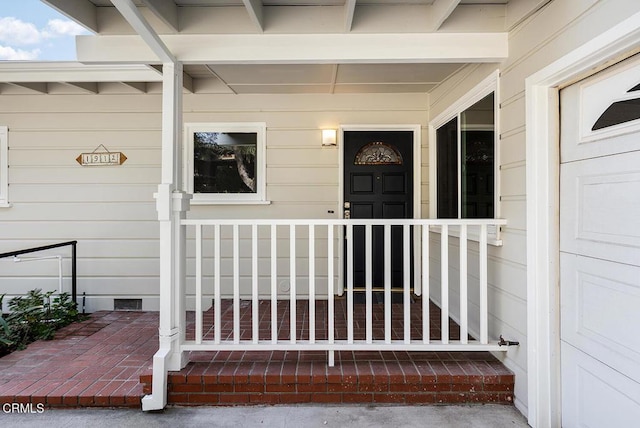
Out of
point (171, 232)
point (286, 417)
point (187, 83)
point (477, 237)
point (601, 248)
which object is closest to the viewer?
point (601, 248)

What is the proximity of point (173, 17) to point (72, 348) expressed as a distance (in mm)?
2708

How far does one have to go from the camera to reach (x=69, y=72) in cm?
331

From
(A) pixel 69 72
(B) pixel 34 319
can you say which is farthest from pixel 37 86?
(B) pixel 34 319

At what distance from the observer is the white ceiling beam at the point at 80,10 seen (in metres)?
2.11

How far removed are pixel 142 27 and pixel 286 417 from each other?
247cm

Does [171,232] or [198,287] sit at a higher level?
[171,232]

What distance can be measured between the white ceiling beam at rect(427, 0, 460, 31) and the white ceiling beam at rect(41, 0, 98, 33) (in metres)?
2.29

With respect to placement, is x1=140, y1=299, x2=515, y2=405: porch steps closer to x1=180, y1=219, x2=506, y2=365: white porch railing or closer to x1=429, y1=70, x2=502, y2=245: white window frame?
x1=180, y1=219, x2=506, y2=365: white porch railing

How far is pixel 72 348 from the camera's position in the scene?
289cm

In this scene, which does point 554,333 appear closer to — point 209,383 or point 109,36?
point 209,383

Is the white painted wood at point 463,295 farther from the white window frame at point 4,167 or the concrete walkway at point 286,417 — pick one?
the white window frame at point 4,167

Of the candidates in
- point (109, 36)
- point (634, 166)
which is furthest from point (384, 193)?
point (109, 36)

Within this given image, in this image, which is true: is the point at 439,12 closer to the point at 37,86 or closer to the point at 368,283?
the point at 368,283

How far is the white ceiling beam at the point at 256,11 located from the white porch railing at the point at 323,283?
133 centimetres
